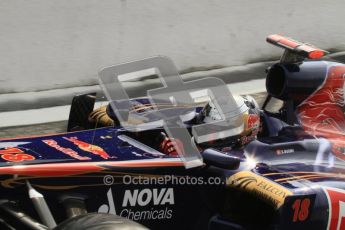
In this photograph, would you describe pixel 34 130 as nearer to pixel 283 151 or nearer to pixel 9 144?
pixel 9 144

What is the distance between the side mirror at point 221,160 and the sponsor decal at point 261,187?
20cm

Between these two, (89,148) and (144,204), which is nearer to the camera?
(144,204)

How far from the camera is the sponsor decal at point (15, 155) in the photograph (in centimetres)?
447

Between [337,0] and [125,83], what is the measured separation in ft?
11.7

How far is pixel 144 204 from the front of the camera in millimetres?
4613

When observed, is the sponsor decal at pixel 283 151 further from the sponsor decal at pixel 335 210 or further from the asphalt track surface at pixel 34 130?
the asphalt track surface at pixel 34 130

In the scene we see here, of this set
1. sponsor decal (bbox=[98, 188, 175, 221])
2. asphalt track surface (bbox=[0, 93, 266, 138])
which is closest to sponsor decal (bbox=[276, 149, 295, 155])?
sponsor decal (bbox=[98, 188, 175, 221])

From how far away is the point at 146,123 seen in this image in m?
5.28

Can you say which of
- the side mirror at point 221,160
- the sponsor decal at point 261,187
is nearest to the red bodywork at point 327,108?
the sponsor decal at point 261,187

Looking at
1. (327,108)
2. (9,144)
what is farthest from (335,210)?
(9,144)

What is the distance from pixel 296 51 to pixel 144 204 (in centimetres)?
198

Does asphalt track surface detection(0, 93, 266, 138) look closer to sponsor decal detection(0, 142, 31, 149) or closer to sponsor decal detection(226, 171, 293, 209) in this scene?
sponsor decal detection(0, 142, 31, 149)

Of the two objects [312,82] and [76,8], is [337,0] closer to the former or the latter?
[76,8]

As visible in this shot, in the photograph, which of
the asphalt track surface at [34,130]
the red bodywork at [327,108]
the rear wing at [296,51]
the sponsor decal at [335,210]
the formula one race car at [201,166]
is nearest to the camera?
the formula one race car at [201,166]
